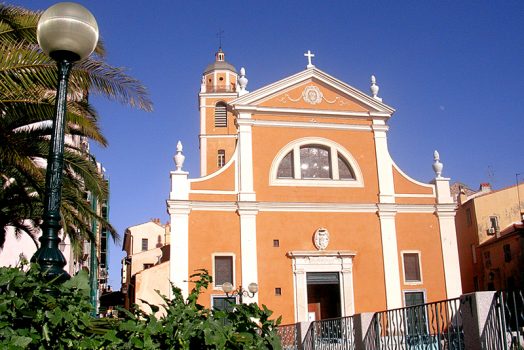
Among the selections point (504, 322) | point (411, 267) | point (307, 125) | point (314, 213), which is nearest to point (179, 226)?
point (314, 213)

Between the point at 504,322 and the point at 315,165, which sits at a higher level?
the point at 315,165

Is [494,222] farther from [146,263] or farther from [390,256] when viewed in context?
[146,263]

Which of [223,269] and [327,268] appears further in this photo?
[327,268]

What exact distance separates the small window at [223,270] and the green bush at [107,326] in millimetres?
17610

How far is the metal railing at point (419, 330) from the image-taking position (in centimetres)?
746

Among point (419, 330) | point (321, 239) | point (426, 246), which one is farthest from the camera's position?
point (426, 246)

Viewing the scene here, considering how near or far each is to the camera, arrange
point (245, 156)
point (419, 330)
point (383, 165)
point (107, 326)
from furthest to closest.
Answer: point (383, 165) < point (245, 156) < point (419, 330) < point (107, 326)

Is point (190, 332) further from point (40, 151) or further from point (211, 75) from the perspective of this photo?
point (211, 75)

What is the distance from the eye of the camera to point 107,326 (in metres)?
3.07

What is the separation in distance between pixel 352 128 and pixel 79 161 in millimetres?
14094

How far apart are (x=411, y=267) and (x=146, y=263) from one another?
2400cm

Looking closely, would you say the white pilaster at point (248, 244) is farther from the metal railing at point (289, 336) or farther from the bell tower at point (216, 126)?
the bell tower at point (216, 126)

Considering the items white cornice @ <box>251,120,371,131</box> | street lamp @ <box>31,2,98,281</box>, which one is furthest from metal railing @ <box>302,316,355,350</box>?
white cornice @ <box>251,120,371,131</box>

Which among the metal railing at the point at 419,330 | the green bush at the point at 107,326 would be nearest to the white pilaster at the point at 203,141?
the metal railing at the point at 419,330
